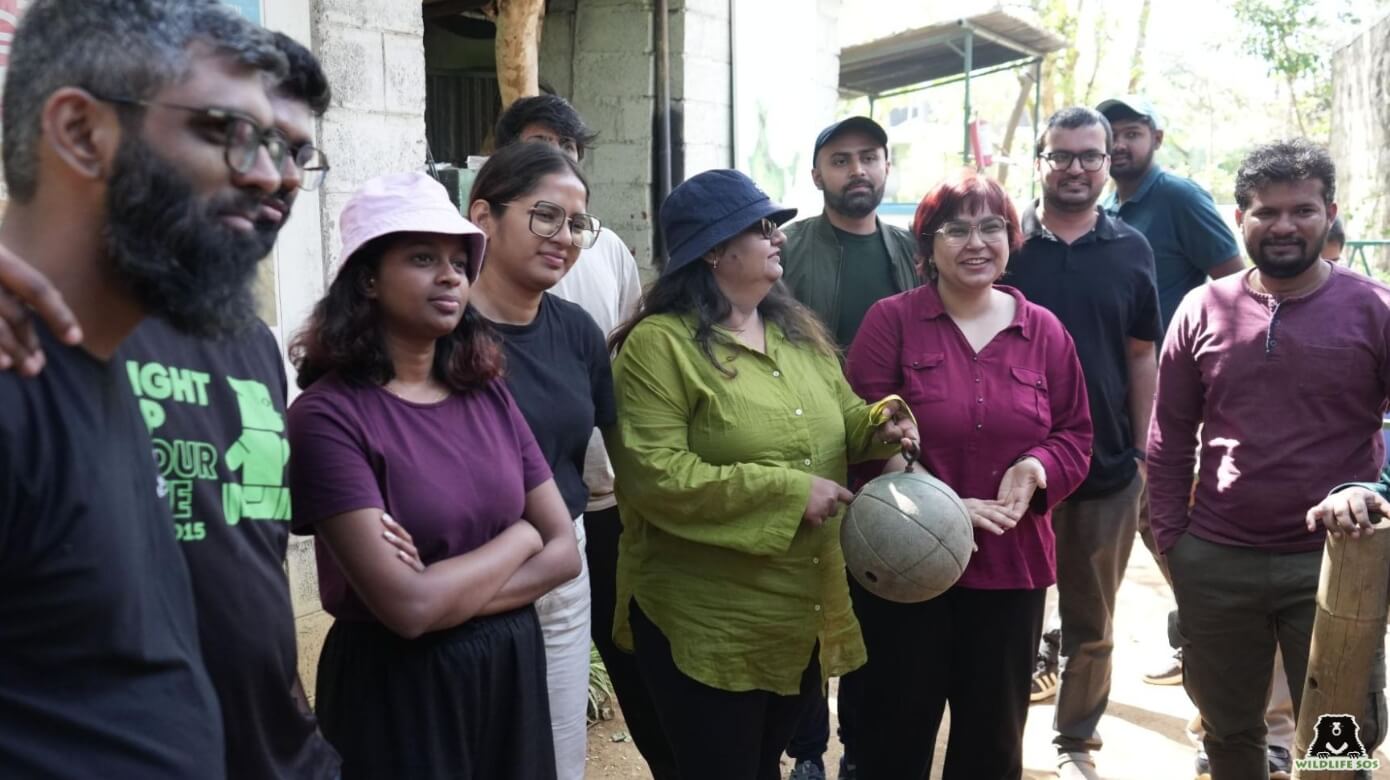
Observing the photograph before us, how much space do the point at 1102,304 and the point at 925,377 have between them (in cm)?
114

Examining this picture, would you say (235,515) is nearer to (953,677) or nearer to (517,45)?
(953,677)

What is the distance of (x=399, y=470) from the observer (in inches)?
97.0

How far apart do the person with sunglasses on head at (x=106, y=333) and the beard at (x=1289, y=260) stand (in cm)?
313

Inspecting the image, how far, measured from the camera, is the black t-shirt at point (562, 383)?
10.2 feet

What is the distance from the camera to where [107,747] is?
57.0 inches

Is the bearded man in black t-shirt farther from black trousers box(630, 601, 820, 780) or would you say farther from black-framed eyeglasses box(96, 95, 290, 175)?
black trousers box(630, 601, 820, 780)

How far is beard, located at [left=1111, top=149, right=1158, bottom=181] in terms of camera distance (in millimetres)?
5250

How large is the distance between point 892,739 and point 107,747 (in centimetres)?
273

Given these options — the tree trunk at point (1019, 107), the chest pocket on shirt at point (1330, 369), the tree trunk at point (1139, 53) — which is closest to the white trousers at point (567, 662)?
the chest pocket on shirt at point (1330, 369)

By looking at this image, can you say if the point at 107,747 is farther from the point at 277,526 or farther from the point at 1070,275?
the point at 1070,275

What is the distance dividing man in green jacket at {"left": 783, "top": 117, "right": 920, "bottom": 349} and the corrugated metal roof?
645 cm

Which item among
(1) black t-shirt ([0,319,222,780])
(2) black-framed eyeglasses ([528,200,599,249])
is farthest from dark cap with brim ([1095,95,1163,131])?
(1) black t-shirt ([0,319,222,780])

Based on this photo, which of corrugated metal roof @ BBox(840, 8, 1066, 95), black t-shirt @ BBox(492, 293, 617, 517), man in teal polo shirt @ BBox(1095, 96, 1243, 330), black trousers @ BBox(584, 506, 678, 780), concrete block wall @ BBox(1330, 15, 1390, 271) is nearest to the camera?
black t-shirt @ BBox(492, 293, 617, 517)

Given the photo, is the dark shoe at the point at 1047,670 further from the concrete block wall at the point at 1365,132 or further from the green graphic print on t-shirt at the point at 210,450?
the concrete block wall at the point at 1365,132
